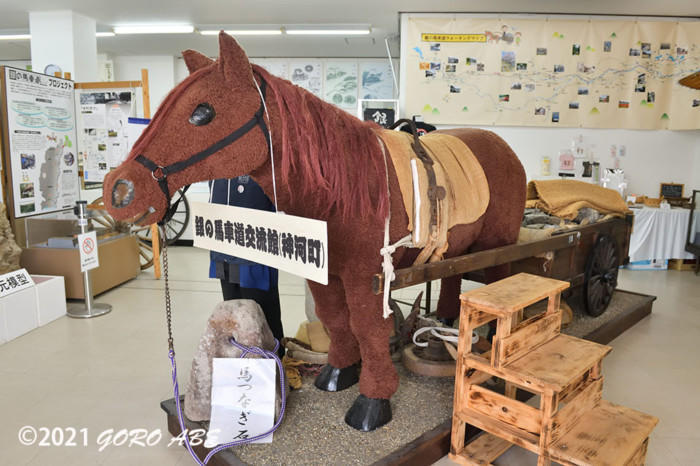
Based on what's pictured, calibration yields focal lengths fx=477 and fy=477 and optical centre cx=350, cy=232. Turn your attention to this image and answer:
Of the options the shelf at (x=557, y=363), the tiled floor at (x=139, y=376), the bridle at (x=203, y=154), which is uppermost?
the bridle at (x=203, y=154)

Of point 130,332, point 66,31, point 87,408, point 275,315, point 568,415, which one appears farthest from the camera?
point 66,31

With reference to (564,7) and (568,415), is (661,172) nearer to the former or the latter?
(564,7)

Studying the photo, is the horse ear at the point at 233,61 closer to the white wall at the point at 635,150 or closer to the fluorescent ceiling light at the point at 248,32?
the white wall at the point at 635,150

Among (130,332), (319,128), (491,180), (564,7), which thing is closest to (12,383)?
(130,332)

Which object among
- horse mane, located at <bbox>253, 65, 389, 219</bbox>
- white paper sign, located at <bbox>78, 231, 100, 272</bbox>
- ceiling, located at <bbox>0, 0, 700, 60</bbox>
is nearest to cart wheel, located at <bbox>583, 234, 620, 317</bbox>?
horse mane, located at <bbox>253, 65, 389, 219</bbox>

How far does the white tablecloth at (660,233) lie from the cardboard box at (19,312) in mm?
5811

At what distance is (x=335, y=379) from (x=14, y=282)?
2604mm

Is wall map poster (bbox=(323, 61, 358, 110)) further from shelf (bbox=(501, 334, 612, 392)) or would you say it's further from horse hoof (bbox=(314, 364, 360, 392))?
shelf (bbox=(501, 334, 612, 392))

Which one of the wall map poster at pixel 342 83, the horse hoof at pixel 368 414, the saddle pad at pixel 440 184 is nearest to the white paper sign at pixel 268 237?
the saddle pad at pixel 440 184

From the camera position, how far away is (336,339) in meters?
2.13

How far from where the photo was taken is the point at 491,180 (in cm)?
218

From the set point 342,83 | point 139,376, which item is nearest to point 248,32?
point 342,83

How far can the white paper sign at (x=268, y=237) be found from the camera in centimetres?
138

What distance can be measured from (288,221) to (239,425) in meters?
0.90
